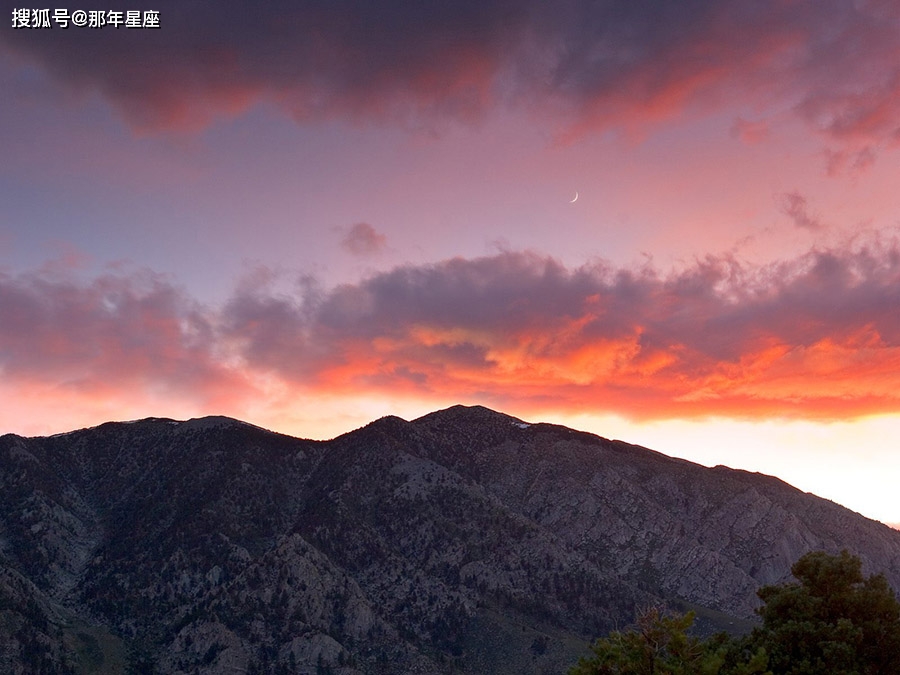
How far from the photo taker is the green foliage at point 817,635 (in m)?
44.2

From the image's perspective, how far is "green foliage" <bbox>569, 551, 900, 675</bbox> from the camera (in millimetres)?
44219

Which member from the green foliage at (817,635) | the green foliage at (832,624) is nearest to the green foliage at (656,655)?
the green foliage at (817,635)

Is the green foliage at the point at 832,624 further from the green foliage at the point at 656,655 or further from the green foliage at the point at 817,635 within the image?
the green foliage at the point at 656,655

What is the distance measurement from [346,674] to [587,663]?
169125 millimetres

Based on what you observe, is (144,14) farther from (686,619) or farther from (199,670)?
(199,670)

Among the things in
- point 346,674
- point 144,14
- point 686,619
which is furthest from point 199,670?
point 686,619

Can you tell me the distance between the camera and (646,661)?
41781mm

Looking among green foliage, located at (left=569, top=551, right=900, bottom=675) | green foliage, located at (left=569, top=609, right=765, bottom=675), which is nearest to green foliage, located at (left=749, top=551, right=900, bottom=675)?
green foliage, located at (left=569, top=551, right=900, bottom=675)

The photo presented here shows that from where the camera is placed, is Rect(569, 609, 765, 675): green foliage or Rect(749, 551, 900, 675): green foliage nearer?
Rect(569, 609, 765, 675): green foliage

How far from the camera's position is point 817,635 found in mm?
50094

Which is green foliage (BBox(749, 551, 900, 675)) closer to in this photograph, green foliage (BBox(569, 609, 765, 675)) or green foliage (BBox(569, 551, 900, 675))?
green foliage (BBox(569, 551, 900, 675))

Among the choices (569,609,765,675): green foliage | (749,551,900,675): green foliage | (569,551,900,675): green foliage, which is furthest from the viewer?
(749,551,900,675): green foliage

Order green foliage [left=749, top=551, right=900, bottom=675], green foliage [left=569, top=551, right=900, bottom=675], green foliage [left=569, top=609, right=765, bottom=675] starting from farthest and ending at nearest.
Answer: green foliage [left=749, top=551, right=900, bottom=675]
green foliage [left=569, top=551, right=900, bottom=675]
green foliage [left=569, top=609, right=765, bottom=675]

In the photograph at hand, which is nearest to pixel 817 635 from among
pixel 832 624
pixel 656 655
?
pixel 832 624
